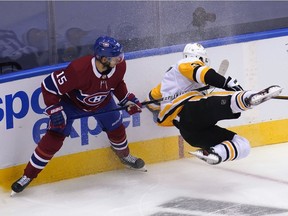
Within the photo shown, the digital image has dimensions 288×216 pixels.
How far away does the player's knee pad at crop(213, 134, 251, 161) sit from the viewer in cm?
499

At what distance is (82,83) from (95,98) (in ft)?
0.54

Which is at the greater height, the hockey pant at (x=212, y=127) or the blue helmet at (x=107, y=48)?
the blue helmet at (x=107, y=48)

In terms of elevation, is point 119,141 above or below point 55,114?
below

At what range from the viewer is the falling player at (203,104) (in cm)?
499

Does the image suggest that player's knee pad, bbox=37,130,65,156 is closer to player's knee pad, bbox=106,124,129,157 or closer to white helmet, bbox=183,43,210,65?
player's knee pad, bbox=106,124,129,157

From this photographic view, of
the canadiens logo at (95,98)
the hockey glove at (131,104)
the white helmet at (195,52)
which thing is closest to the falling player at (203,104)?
the white helmet at (195,52)

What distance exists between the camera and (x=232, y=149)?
502cm

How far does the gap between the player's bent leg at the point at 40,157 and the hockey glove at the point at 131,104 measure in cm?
40

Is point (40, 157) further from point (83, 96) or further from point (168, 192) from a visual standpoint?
point (168, 192)

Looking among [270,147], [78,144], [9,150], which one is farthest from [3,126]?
[270,147]

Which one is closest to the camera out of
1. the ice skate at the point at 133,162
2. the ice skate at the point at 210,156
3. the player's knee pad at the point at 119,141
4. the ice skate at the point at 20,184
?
the ice skate at the point at 210,156

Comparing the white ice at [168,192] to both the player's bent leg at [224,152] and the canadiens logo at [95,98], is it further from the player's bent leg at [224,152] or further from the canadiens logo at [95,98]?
the canadiens logo at [95,98]

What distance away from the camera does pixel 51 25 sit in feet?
18.5

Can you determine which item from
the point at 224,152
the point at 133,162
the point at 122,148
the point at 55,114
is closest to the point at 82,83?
the point at 55,114
